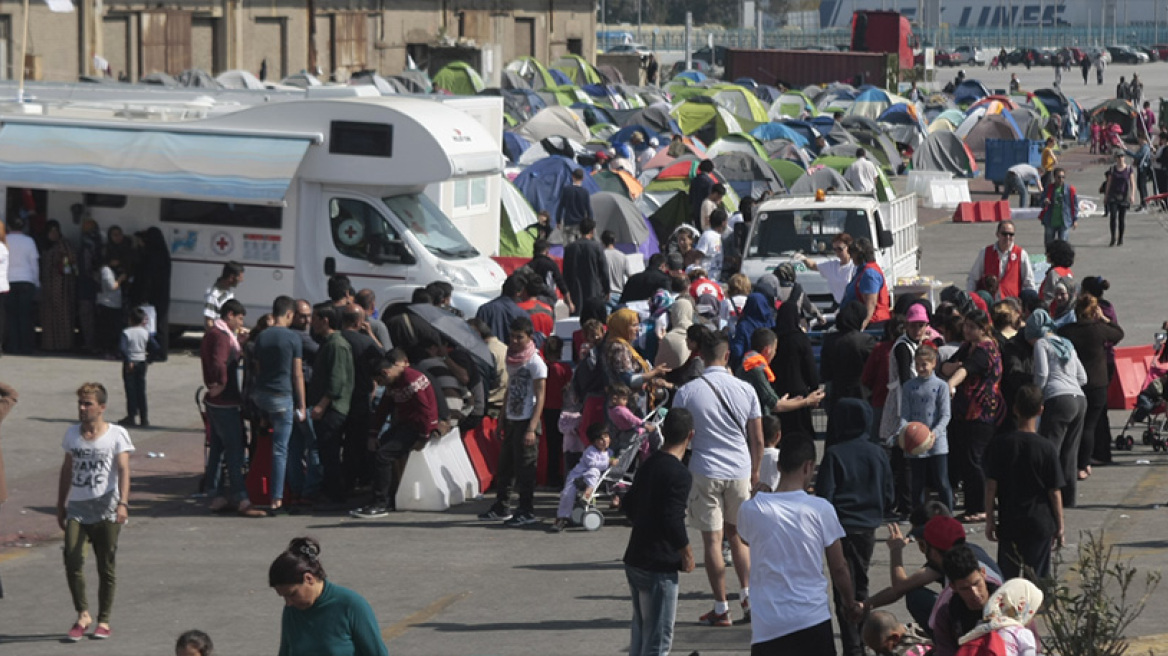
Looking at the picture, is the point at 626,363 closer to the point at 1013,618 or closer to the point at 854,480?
the point at 854,480

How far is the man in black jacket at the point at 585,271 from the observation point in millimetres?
19969

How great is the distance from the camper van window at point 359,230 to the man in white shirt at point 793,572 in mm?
11832

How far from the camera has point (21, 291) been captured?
65.6 ft

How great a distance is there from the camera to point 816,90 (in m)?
59.7

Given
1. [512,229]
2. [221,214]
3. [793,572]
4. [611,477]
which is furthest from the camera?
[512,229]

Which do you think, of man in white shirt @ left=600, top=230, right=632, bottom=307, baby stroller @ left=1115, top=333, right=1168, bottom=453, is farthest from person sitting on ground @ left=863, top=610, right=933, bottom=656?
man in white shirt @ left=600, top=230, right=632, bottom=307

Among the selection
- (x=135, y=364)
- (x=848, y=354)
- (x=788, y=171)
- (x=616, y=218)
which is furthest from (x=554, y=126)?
(x=848, y=354)

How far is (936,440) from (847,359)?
150 centimetres

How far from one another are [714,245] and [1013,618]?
1562cm

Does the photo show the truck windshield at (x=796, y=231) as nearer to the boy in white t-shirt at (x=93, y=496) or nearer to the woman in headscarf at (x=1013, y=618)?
the boy in white t-shirt at (x=93, y=496)

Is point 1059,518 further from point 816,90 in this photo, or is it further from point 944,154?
point 816,90

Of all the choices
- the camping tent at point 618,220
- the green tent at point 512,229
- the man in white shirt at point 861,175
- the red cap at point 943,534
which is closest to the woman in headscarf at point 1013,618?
the red cap at point 943,534

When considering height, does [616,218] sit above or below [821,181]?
below

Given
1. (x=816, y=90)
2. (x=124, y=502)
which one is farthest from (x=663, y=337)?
(x=816, y=90)
